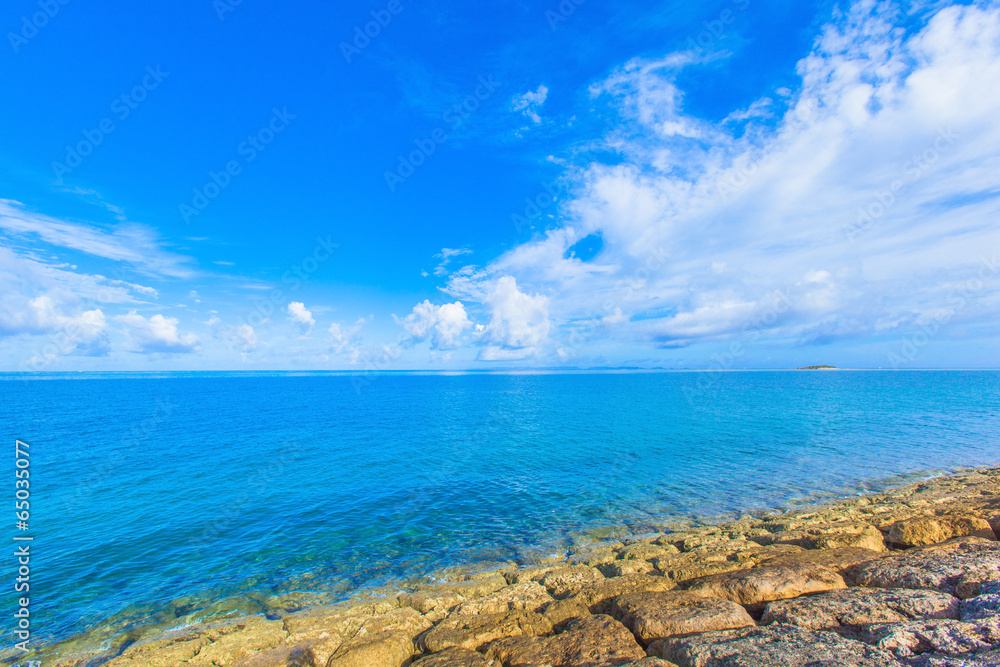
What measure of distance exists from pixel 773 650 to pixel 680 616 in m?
2.97

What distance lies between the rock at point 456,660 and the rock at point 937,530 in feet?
61.6

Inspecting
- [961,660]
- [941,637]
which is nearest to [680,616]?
[941,637]

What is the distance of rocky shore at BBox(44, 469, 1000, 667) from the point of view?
9.00 m

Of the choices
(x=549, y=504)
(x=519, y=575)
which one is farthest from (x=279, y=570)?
(x=549, y=504)

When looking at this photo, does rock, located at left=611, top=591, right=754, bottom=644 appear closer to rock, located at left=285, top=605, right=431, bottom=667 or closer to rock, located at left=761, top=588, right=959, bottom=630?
rock, located at left=761, top=588, right=959, bottom=630

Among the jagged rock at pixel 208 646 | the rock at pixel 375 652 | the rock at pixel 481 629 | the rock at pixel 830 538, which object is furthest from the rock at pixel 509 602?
the rock at pixel 830 538

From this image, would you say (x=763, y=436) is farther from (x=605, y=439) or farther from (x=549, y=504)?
(x=549, y=504)

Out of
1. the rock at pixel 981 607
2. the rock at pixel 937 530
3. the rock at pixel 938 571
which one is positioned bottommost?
the rock at pixel 937 530

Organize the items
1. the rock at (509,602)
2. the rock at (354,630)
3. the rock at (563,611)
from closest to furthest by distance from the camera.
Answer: the rock at (354,630), the rock at (563,611), the rock at (509,602)

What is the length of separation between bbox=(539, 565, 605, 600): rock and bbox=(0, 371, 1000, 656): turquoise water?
406 centimetres

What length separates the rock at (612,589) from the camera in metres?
14.2

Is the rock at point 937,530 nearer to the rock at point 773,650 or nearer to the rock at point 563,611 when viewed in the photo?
the rock at point 773,650

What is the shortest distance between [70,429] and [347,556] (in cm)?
6985

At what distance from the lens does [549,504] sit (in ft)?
95.7
